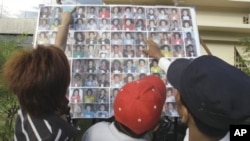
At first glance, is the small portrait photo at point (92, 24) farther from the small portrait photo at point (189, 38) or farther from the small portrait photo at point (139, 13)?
the small portrait photo at point (189, 38)

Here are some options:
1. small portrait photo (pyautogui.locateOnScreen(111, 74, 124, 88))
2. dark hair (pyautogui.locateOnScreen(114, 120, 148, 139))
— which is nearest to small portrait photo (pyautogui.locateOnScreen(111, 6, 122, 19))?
small portrait photo (pyautogui.locateOnScreen(111, 74, 124, 88))

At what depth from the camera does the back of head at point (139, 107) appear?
1547mm

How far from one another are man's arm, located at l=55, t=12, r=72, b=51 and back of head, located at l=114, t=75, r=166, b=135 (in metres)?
0.80

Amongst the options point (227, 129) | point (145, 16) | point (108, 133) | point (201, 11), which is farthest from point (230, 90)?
point (201, 11)

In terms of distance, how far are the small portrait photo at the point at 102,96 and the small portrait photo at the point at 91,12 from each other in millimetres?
508

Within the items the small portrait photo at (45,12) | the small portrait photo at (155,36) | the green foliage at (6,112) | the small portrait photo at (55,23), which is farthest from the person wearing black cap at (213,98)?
the green foliage at (6,112)

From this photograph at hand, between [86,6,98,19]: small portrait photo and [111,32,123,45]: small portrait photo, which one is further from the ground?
[86,6,98,19]: small portrait photo

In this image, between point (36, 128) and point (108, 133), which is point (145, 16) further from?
point (36, 128)

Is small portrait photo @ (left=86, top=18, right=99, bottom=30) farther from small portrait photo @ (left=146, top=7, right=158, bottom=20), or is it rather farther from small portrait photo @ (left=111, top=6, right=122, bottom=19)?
small portrait photo @ (left=146, top=7, right=158, bottom=20)

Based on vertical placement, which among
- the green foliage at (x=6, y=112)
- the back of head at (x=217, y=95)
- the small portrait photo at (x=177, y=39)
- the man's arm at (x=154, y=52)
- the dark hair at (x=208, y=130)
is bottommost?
the green foliage at (x=6, y=112)

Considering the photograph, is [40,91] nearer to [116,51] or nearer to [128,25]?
[116,51]

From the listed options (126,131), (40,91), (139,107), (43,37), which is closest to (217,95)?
(139,107)

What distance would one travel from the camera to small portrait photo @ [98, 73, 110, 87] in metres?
2.31

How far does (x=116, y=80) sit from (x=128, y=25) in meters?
0.40
